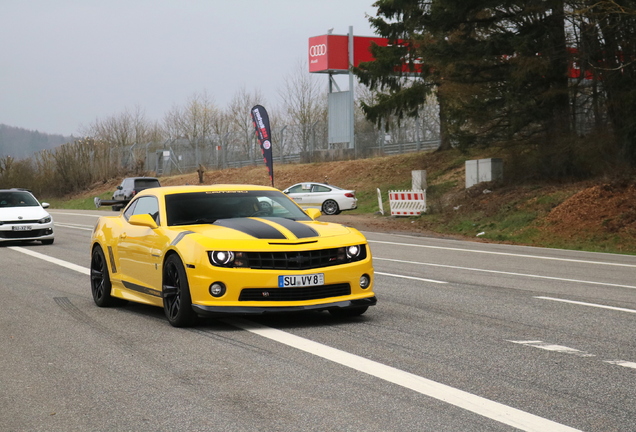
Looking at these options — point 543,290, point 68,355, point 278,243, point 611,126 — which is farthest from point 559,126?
point 68,355

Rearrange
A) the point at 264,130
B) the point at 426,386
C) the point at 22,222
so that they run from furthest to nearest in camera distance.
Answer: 1. the point at 264,130
2. the point at 22,222
3. the point at 426,386

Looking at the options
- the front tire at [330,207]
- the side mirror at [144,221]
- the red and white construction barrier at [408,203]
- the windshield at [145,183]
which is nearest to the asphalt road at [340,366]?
the side mirror at [144,221]

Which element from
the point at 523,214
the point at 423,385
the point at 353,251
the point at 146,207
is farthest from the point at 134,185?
the point at 423,385

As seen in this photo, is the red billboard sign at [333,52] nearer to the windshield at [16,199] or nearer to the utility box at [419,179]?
the utility box at [419,179]

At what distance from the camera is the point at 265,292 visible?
27.2ft

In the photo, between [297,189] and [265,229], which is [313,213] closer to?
[265,229]

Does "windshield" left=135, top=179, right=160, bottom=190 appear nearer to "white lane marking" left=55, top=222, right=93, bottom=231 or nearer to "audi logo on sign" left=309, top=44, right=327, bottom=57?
"white lane marking" left=55, top=222, right=93, bottom=231

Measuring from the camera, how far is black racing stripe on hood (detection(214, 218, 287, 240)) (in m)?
8.45

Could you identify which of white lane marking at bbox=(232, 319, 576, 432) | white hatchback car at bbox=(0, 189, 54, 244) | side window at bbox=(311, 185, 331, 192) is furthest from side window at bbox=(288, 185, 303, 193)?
white lane marking at bbox=(232, 319, 576, 432)

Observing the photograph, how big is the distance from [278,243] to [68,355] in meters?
2.14

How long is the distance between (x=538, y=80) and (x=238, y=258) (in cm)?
2112

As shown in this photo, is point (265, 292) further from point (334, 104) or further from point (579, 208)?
point (334, 104)

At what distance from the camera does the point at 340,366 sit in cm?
660

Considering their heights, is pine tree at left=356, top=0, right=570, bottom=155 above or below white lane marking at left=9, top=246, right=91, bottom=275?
above
